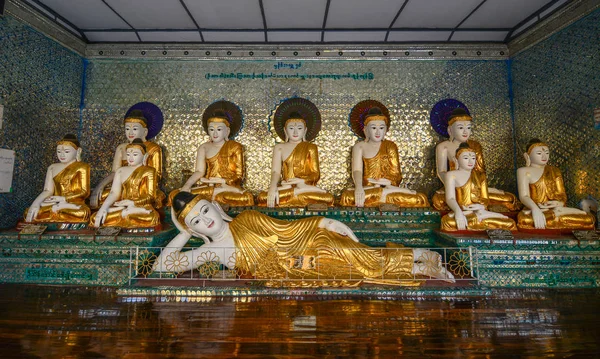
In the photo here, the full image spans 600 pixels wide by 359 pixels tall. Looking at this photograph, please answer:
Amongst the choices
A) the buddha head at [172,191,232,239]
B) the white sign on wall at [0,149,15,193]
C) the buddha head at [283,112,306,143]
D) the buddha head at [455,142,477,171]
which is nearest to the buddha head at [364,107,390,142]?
the buddha head at [283,112,306,143]

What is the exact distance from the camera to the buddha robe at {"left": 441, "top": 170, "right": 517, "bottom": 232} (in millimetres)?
4285

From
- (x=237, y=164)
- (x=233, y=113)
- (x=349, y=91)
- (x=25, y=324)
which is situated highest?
(x=349, y=91)

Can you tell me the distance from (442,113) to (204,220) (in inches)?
208

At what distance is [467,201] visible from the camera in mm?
4672

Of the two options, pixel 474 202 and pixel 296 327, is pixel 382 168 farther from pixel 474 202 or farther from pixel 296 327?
pixel 296 327

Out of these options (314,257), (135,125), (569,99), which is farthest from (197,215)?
(569,99)

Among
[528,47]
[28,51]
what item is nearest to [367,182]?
[528,47]

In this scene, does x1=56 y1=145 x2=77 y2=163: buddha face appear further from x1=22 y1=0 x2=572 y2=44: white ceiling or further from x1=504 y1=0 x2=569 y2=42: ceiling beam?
x1=504 y1=0 x2=569 y2=42: ceiling beam

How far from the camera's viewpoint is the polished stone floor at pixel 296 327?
215cm

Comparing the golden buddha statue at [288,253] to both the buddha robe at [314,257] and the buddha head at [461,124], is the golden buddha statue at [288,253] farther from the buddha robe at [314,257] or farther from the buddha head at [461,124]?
the buddha head at [461,124]

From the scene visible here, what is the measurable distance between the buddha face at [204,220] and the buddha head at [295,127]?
2768mm

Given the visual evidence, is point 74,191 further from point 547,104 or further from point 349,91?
point 547,104

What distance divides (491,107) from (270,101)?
4529 mm

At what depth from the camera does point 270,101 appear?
22.6 ft
